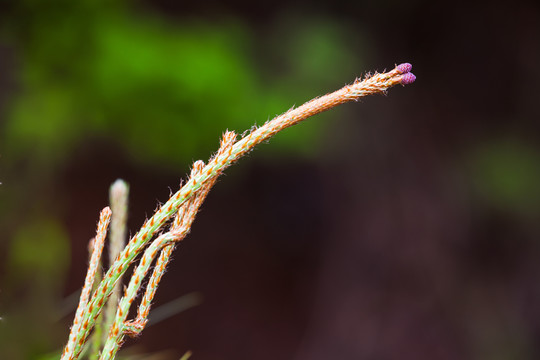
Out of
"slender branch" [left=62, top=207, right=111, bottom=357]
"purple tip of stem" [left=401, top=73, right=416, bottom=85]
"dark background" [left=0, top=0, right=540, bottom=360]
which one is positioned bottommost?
"slender branch" [left=62, top=207, right=111, bottom=357]

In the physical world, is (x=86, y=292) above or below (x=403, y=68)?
below

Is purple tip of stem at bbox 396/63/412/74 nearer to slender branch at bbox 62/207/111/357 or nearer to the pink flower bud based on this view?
the pink flower bud

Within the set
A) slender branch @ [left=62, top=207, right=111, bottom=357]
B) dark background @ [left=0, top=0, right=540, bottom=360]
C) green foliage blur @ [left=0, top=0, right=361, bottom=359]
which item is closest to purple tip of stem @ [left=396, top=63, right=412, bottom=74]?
slender branch @ [left=62, top=207, right=111, bottom=357]

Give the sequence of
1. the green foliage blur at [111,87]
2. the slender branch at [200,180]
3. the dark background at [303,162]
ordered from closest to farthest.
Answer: the slender branch at [200,180] < the green foliage blur at [111,87] < the dark background at [303,162]

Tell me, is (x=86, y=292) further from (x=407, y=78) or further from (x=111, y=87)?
(x=111, y=87)

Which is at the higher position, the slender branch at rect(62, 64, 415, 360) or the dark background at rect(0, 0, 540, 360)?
the dark background at rect(0, 0, 540, 360)

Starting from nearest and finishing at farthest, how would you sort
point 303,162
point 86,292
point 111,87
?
point 86,292 < point 111,87 < point 303,162

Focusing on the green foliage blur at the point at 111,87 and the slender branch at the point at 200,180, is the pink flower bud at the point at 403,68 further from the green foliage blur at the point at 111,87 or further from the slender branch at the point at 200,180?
the green foliage blur at the point at 111,87

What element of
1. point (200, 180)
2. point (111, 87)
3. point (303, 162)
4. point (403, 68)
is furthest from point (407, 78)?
point (303, 162)

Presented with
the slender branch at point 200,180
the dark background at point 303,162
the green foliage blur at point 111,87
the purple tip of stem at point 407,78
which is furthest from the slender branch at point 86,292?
the green foliage blur at point 111,87
